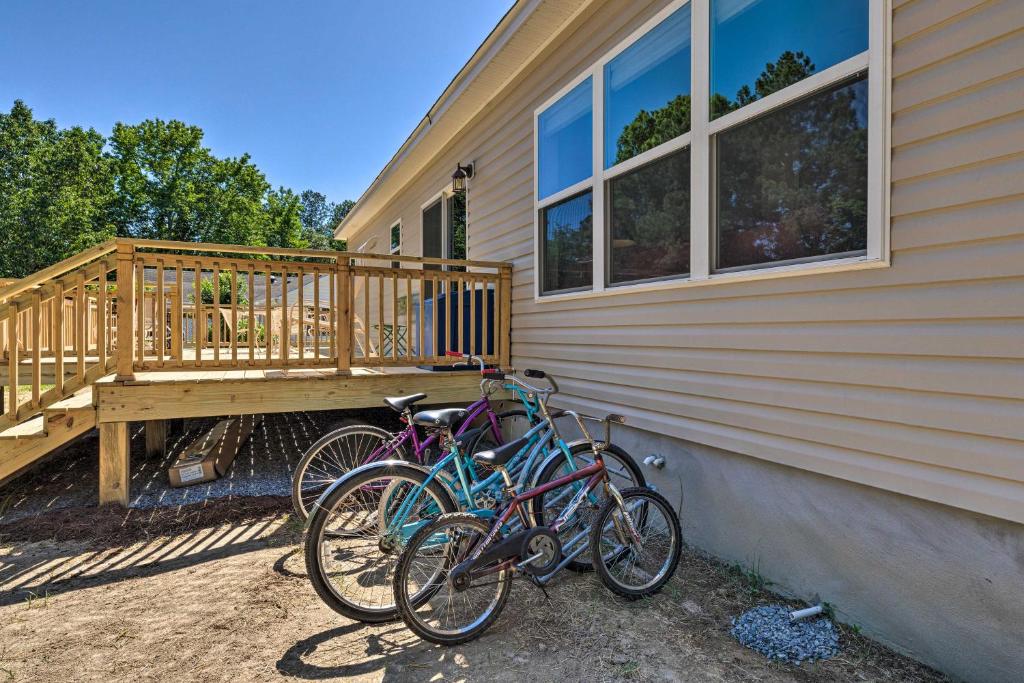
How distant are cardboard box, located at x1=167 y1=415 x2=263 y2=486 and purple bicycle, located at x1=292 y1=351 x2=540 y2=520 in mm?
1258

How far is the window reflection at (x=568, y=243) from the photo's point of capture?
4082mm

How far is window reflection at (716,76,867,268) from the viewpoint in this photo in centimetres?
228

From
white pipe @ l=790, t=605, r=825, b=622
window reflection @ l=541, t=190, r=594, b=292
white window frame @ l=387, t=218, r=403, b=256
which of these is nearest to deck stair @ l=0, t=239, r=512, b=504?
window reflection @ l=541, t=190, r=594, b=292

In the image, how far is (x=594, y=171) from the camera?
155 inches

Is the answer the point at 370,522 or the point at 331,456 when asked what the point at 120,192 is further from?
the point at 370,522

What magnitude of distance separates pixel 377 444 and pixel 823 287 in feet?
8.82

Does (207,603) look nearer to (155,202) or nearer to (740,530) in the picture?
(740,530)

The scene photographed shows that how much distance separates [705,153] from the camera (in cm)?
296

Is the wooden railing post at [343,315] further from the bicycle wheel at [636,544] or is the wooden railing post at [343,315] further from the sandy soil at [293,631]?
the bicycle wheel at [636,544]

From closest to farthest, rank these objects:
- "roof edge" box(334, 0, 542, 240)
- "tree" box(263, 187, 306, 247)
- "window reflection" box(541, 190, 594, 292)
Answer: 1. "window reflection" box(541, 190, 594, 292)
2. "roof edge" box(334, 0, 542, 240)
3. "tree" box(263, 187, 306, 247)

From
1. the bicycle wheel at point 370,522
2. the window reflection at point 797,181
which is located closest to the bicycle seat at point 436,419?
the bicycle wheel at point 370,522

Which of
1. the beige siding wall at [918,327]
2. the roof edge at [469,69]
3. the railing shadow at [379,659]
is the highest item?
the roof edge at [469,69]

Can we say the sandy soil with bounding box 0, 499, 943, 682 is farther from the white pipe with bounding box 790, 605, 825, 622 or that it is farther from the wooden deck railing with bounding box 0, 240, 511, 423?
the wooden deck railing with bounding box 0, 240, 511, 423

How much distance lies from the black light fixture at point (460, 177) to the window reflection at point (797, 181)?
381 centimetres
